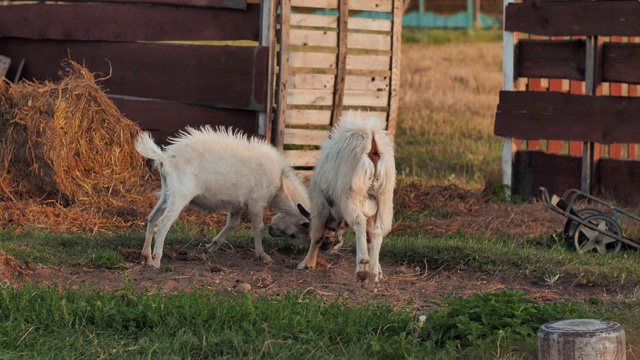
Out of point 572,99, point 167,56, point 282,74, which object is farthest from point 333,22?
point 572,99

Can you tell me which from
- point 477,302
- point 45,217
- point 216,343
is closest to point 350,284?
point 477,302

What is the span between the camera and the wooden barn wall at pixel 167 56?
472 inches

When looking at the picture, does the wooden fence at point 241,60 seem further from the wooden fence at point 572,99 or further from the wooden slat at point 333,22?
the wooden fence at point 572,99

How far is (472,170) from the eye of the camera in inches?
Result: 566

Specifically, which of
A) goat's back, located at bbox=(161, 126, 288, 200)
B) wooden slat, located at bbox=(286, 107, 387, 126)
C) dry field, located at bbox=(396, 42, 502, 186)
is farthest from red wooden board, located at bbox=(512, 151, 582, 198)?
goat's back, located at bbox=(161, 126, 288, 200)

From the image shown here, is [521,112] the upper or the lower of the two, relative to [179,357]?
upper

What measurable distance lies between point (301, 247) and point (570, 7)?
4666 millimetres

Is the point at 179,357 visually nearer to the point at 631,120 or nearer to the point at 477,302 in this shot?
the point at 477,302

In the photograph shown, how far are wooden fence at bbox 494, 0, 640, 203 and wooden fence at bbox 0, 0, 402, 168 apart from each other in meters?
1.72

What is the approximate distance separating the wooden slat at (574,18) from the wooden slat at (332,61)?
1.74 metres

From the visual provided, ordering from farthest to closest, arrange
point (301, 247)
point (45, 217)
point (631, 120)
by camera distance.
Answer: point (631, 120) → point (45, 217) → point (301, 247)

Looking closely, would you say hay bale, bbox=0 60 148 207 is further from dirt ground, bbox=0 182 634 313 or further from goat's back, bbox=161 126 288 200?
goat's back, bbox=161 126 288 200

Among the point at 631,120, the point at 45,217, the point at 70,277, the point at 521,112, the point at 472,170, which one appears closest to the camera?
the point at 70,277

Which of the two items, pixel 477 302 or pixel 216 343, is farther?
pixel 477 302
